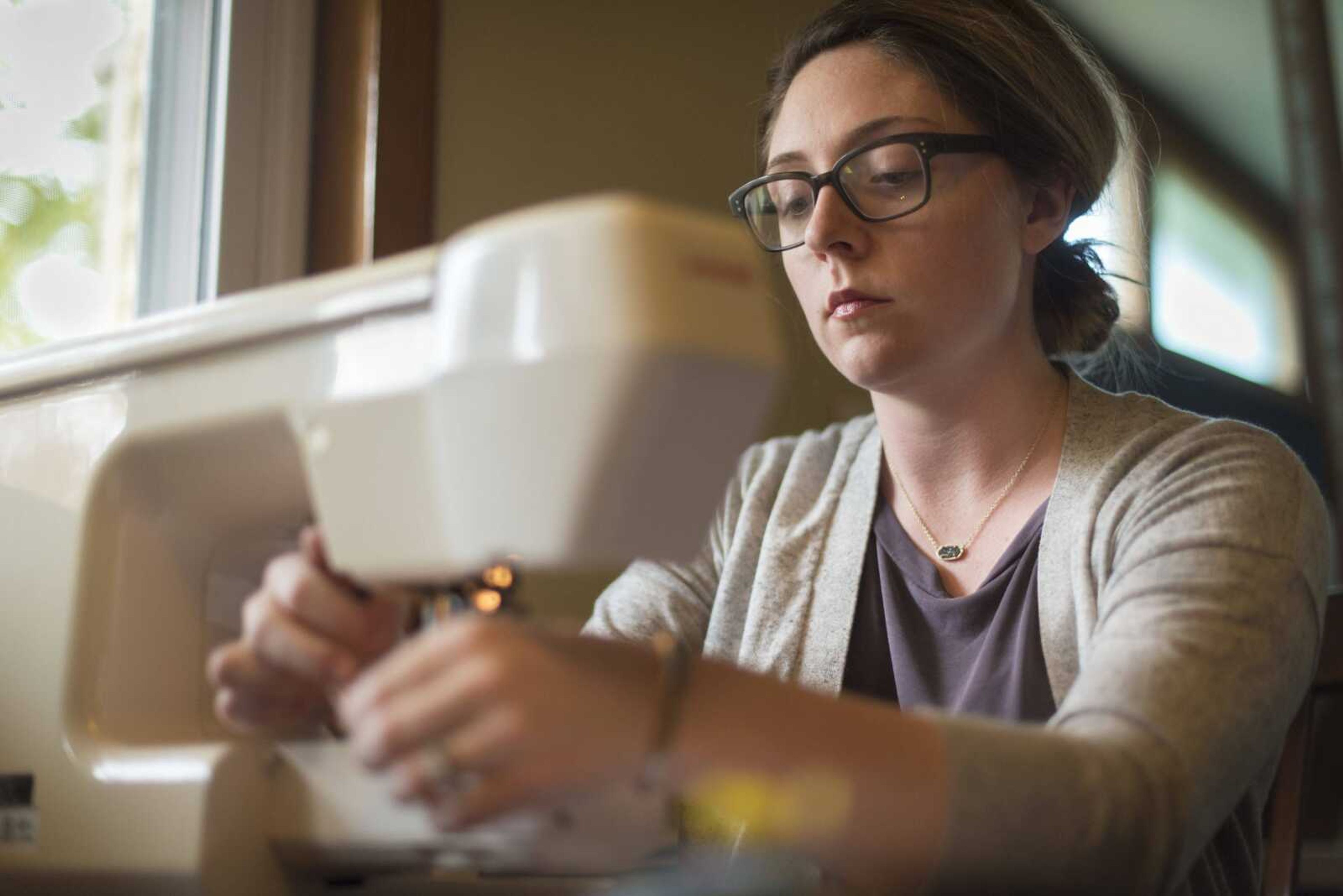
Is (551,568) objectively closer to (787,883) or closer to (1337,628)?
(787,883)

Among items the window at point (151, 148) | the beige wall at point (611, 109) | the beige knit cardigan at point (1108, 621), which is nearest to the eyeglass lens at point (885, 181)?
the beige knit cardigan at point (1108, 621)

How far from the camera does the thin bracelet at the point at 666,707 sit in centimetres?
53

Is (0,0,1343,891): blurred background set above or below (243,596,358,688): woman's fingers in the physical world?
above

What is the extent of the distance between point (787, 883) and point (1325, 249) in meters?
2.61

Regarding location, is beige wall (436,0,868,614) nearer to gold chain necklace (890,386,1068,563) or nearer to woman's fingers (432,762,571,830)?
gold chain necklace (890,386,1068,563)

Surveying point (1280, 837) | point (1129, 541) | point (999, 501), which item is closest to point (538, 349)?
point (1129, 541)

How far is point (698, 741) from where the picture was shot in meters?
0.53

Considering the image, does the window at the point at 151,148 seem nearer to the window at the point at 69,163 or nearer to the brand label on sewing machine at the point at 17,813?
the window at the point at 69,163

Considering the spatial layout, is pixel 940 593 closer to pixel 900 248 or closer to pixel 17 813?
pixel 900 248

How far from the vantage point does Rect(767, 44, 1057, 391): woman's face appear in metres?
1.08

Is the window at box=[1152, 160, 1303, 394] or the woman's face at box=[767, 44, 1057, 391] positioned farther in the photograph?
the window at box=[1152, 160, 1303, 394]

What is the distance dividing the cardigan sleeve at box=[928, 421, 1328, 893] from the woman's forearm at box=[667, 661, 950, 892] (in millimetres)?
14

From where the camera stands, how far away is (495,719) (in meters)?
0.48

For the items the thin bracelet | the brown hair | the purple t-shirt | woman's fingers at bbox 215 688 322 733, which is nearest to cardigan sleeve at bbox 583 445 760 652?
the purple t-shirt
